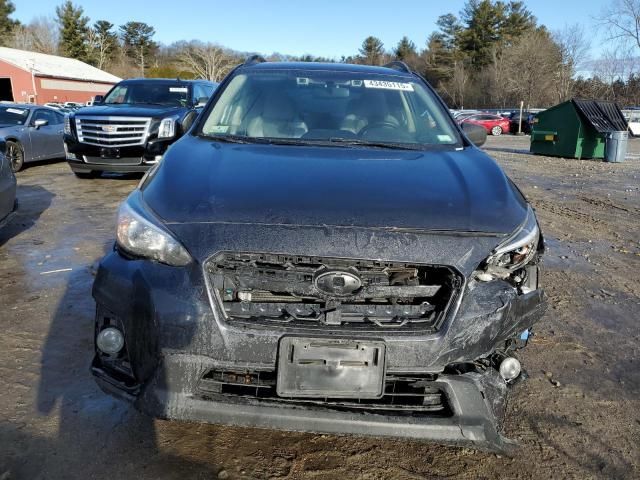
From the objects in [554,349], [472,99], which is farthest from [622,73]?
[554,349]

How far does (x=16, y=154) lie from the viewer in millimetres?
11711

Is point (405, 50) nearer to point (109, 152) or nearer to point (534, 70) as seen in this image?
point (534, 70)

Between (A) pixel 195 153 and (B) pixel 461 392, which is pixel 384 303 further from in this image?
(A) pixel 195 153

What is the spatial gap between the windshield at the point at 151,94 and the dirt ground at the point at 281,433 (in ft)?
19.5

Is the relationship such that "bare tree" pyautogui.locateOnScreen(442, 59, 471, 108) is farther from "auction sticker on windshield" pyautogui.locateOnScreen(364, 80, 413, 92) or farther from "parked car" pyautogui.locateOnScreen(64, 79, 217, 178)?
"auction sticker on windshield" pyautogui.locateOnScreen(364, 80, 413, 92)

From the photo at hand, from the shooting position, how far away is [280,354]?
2.03 meters

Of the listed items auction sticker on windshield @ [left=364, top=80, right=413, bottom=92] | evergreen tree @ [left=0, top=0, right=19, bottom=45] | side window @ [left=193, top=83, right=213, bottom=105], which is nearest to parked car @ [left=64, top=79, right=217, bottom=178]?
side window @ [left=193, top=83, right=213, bottom=105]

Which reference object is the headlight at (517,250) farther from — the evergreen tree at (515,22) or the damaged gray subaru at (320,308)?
the evergreen tree at (515,22)

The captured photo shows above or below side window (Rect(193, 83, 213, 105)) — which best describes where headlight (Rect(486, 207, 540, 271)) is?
below

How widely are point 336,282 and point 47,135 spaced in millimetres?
12761

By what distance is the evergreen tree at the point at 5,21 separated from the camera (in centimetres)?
7162

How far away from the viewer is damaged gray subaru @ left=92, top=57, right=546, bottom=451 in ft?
6.72

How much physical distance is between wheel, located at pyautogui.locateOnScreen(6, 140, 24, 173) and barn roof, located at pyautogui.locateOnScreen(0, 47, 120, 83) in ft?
137

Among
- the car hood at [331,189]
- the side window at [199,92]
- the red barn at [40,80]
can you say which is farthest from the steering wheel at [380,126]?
the red barn at [40,80]
